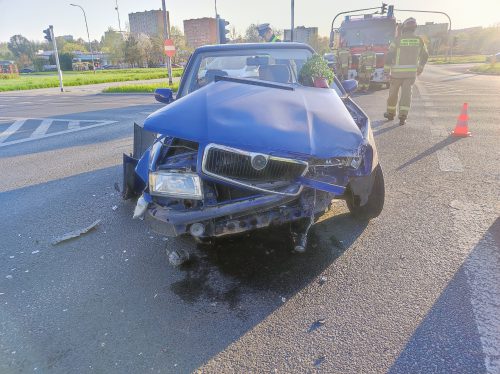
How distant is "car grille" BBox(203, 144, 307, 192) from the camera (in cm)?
246

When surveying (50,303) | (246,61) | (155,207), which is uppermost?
(246,61)

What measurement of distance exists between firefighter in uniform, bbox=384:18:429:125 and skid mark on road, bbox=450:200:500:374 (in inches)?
189

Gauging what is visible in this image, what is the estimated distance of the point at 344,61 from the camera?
15406 millimetres

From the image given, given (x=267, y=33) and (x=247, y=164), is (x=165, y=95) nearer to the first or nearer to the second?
(x=247, y=164)

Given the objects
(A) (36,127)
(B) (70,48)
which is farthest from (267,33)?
(B) (70,48)

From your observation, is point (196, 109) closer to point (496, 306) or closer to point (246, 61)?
point (246, 61)

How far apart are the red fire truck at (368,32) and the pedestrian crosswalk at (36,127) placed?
423 inches

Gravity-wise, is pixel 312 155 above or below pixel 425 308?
above

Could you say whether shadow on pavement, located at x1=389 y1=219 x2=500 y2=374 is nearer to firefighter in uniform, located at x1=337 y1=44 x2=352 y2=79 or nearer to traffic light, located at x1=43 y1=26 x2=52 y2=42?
firefighter in uniform, located at x1=337 y1=44 x2=352 y2=79

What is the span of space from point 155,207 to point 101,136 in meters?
6.36

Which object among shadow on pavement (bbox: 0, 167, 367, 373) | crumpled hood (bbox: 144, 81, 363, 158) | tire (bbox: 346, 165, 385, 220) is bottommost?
shadow on pavement (bbox: 0, 167, 367, 373)

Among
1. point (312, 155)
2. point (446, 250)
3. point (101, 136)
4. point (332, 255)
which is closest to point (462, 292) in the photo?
point (446, 250)

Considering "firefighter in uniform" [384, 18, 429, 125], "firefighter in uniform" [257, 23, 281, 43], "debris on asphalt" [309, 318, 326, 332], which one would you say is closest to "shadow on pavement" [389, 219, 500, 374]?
"debris on asphalt" [309, 318, 326, 332]

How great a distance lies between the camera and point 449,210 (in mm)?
3822
